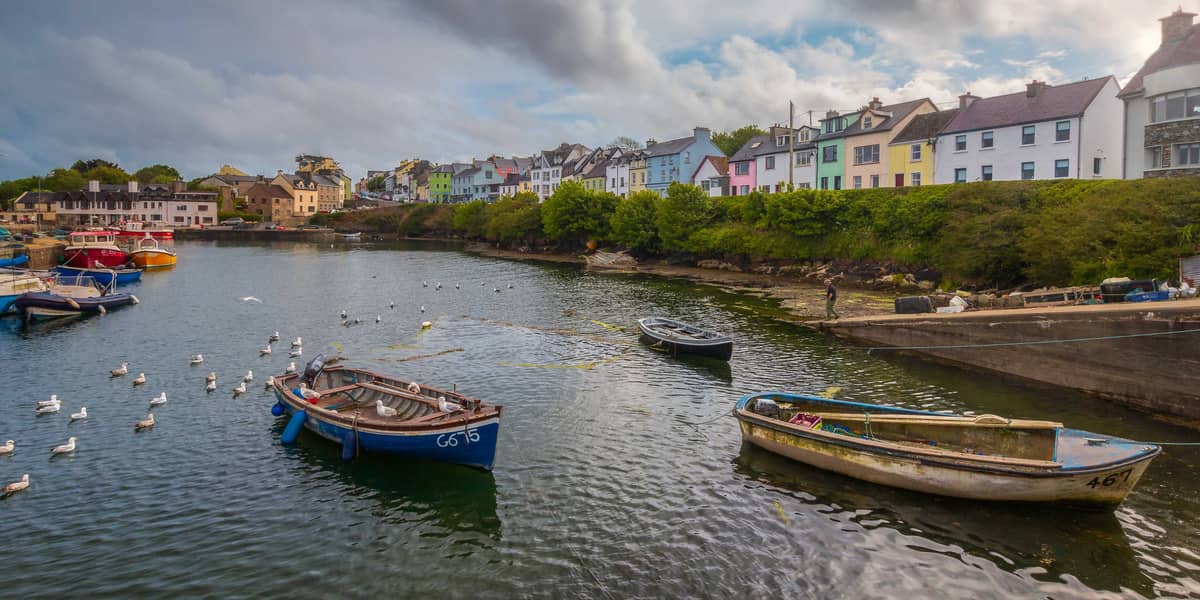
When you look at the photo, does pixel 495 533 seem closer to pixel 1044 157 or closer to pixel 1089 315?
pixel 1089 315

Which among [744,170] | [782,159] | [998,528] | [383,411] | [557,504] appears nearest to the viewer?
[998,528]

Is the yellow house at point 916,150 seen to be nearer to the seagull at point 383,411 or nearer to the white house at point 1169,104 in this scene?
the white house at point 1169,104

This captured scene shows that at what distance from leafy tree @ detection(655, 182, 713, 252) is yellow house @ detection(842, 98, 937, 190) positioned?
688 inches

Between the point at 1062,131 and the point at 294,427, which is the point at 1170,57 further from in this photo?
the point at 294,427

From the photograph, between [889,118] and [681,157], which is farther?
[681,157]

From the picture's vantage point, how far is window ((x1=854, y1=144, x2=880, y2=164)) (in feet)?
247

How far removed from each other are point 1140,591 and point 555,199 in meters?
98.7

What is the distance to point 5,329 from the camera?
43469 mm

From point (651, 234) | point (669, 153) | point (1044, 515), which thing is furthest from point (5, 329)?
point (669, 153)

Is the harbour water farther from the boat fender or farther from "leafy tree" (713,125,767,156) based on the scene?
"leafy tree" (713,125,767,156)

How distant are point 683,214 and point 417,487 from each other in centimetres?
7050

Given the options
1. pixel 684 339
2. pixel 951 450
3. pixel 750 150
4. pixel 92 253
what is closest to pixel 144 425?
pixel 684 339

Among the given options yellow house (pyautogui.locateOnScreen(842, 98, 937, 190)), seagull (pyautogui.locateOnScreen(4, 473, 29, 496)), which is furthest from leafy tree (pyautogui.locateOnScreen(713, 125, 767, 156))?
seagull (pyautogui.locateOnScreen(4, 473, 29, 496))

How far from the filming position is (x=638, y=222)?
3681 inches
